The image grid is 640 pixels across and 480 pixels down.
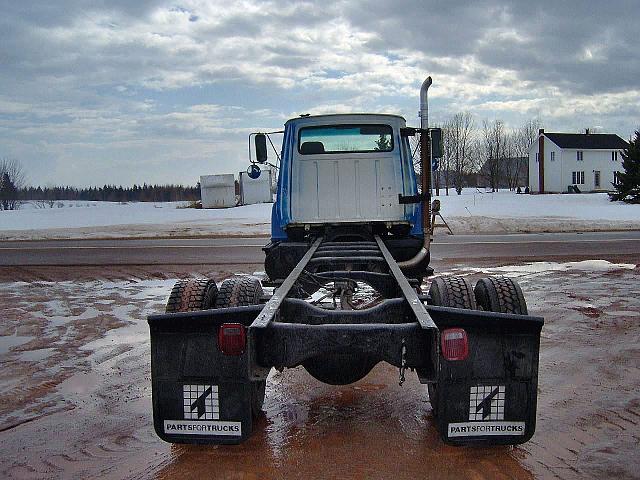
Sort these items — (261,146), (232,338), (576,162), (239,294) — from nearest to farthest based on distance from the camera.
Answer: (232,338), (239,294), (261,146), (576,162)

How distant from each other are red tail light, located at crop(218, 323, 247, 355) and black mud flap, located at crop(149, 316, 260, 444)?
0.43 feet

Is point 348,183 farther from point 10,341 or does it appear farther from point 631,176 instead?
point 631,176

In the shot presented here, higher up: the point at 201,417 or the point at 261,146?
the point at 261,146

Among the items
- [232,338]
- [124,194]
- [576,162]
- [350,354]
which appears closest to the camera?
[232,338]

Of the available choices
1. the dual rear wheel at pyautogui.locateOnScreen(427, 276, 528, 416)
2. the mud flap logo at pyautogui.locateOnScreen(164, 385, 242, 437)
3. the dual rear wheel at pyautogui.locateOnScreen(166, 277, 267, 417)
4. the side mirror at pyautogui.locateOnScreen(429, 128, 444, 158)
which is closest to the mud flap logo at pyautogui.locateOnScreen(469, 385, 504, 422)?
the dual rear wheel at pyautogui.locateOnScreen(427, 276, 528, 416)

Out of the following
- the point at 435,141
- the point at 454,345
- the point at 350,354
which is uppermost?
the point at 435,141

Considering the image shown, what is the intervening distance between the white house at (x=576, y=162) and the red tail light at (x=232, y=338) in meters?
64.9

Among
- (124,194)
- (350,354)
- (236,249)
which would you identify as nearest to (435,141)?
(350,354)

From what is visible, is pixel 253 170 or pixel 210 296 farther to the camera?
pixel 253 170

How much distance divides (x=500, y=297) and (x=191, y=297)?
244 cm

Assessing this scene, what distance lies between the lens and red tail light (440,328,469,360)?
333 cm

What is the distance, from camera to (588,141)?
216 feet

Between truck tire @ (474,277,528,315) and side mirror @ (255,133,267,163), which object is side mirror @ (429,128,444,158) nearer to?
side mirror @ (255,133,267,163)

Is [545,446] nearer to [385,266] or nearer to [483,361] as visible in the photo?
[483,361]
